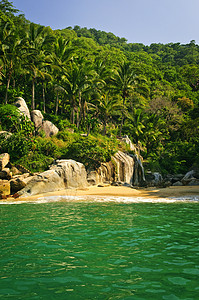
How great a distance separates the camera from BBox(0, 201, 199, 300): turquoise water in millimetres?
3207

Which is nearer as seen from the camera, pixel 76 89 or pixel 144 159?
pixel 76 89

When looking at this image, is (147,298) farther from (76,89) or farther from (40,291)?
(76,89)

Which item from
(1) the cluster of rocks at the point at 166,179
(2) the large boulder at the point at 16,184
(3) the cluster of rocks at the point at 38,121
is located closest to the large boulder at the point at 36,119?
(3) the cluster of rocks at the point at 38,121

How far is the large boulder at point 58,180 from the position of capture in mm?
16078

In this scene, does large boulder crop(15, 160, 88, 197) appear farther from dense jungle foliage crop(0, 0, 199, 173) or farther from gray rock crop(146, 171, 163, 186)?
gray rock crop(146, 171, 163, 186)

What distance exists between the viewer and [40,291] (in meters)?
3.17

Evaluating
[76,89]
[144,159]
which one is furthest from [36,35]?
[144,159]

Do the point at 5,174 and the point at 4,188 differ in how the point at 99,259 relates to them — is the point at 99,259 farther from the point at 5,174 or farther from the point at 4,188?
the point at 5,174

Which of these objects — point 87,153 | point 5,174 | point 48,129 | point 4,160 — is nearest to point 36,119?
point 48,129

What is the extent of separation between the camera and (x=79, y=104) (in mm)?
30141

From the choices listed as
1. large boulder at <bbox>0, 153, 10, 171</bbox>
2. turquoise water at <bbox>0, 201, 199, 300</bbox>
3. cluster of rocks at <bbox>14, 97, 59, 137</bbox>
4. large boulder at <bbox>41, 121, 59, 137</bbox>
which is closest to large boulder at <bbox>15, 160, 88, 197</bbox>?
large boulder at <bbox>0, 153, 10, 171</bbox>

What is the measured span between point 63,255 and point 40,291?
1.45 m

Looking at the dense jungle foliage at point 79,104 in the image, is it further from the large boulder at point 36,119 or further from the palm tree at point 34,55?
the large boulder at point 36,119

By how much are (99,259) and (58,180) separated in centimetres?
1347
